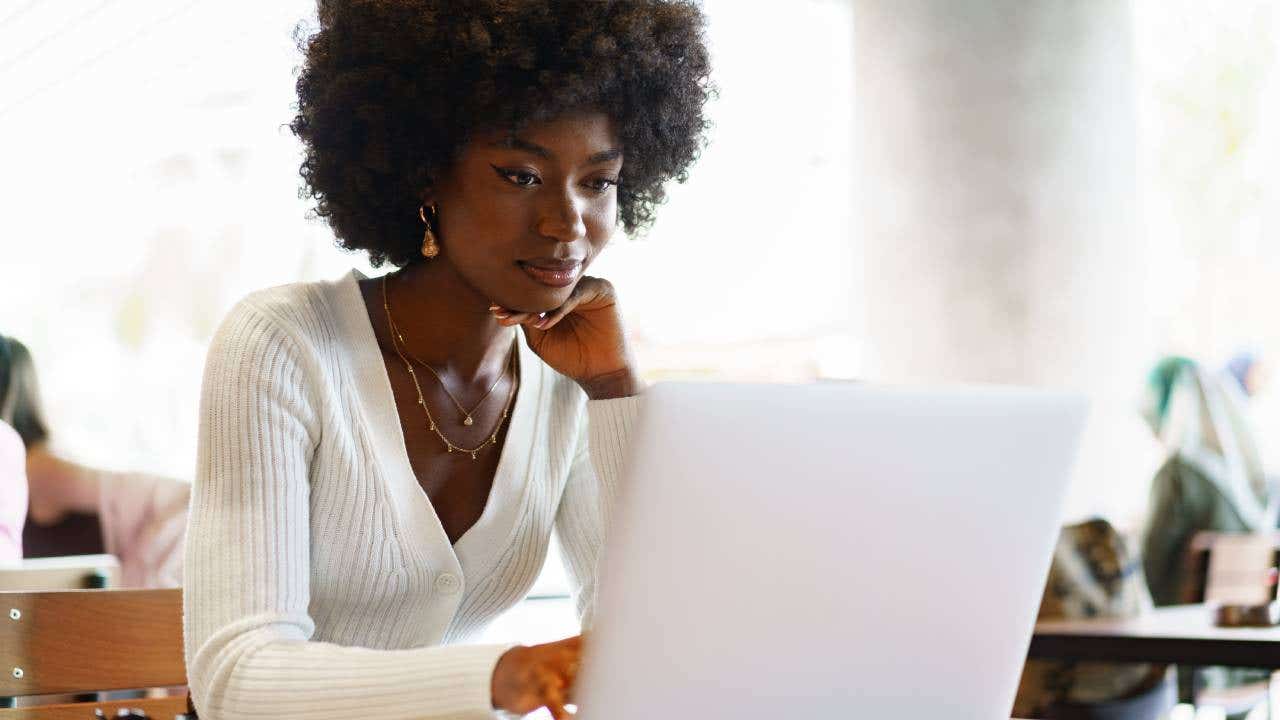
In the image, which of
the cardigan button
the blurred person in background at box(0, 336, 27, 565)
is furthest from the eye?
the blurred person in background at box(0, 336, 27, 565)

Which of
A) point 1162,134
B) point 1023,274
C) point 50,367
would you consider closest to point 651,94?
point 1023,274

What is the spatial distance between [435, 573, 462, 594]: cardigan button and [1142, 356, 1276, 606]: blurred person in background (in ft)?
6.98

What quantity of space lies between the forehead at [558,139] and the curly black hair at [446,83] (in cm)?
1

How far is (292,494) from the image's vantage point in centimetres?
117

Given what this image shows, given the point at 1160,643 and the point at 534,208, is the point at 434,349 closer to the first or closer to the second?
the point at 534,208

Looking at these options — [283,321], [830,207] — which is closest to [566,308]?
[283,321]

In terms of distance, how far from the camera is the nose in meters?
1.24

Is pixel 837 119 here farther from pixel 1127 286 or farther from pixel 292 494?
pixel 292 494

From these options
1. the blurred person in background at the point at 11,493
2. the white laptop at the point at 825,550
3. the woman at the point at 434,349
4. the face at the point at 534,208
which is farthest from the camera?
the blurred person in background at the point at 11,493

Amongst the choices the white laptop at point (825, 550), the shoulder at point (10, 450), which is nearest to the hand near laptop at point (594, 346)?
the white laptop at point (825, 550)

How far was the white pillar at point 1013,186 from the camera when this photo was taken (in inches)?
151

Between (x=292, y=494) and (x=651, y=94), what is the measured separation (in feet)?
1.91

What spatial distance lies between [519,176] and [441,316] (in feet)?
0.72

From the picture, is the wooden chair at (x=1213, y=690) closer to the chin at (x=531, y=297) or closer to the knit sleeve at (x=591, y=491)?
the knit sleeve at (x=591, y=491)
